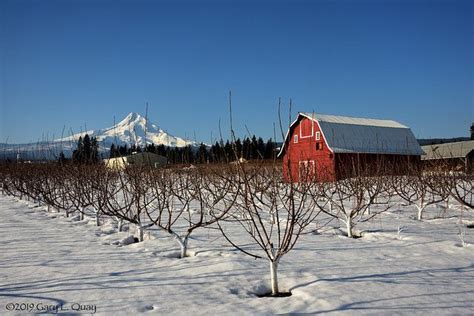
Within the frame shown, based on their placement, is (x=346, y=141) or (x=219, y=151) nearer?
(x=219, y=151)

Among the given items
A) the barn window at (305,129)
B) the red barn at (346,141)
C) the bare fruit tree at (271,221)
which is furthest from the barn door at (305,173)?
the barn window at (305,129)

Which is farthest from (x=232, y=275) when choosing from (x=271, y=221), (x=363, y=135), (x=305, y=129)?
(x=363, y=135)

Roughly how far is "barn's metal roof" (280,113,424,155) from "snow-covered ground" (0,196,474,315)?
15.2 metres

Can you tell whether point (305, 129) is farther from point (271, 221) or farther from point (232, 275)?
point (232, 275)

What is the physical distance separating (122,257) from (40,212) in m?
7.24

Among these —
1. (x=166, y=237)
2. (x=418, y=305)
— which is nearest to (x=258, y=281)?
(x=418, y=305)

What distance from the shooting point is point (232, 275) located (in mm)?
4148

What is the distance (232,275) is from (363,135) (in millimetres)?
20770

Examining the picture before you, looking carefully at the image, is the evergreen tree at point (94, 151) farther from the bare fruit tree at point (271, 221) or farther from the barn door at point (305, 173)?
the barn door at point (305, 173)

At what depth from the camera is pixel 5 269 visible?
4543mm

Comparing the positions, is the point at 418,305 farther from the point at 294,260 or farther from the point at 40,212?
the point at 40,212

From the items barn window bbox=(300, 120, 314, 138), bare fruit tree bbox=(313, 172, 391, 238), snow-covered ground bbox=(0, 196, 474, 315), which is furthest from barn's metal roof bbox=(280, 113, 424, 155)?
snow-covered ground bbox=(0, 196, 474, 315)

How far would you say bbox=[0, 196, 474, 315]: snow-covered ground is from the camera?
326cm

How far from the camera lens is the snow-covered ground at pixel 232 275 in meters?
3.26
